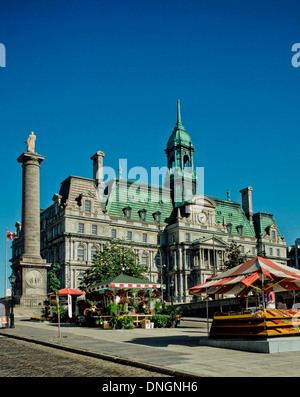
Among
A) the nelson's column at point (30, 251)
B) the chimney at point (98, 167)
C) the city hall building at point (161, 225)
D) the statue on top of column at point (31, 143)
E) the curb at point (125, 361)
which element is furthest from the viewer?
A: the chimney at point (98, 167)

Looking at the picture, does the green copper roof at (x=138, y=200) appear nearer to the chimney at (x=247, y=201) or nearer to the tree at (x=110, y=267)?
the chimney at (x=247, y=201)

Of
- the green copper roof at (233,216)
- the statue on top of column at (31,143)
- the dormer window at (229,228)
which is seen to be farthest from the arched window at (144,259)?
the statue on top of column at (31,143)

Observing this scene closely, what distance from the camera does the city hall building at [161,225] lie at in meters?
72.0

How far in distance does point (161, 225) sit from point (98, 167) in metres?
15.6

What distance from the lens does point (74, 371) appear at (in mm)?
11797

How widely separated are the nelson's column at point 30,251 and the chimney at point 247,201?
5994cm

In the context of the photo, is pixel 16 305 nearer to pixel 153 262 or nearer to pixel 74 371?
pixel 74 371

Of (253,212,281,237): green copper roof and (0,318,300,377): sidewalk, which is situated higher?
(253,212,281,237): green copper roof

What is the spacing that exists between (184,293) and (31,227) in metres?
36.9

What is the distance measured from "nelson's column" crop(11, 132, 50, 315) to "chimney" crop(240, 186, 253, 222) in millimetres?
59937

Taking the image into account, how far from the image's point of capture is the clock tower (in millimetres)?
89438

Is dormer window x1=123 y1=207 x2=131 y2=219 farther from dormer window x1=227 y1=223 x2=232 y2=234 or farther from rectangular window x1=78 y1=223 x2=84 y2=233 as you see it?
dormer window x1=227 y1=223 x2=232 y2=234

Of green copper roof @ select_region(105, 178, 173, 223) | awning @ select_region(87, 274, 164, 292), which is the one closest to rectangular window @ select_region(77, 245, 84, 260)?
green copper roof @ select_region(105, 178, 173, 223)
